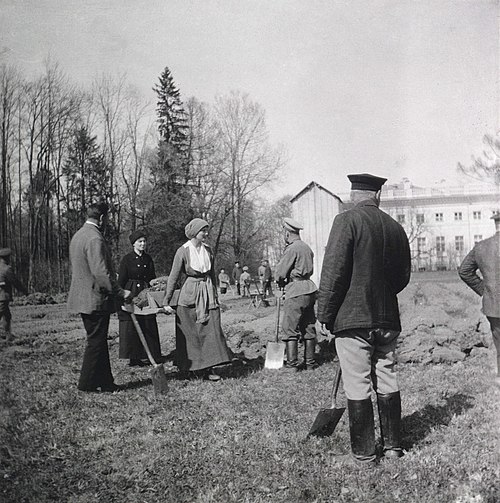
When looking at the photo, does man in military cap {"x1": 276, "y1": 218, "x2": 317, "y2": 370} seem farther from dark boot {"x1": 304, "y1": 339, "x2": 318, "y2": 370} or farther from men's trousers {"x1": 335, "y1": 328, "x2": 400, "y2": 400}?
men's trousers {"x1": 335, "y1": 328, "x2": 400, "y2": 400}

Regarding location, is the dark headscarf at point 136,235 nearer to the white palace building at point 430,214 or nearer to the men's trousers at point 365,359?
the white palace building at point 430,214

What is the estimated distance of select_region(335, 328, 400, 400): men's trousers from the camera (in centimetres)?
342

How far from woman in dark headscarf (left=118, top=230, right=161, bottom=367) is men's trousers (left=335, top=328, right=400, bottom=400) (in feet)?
12.1

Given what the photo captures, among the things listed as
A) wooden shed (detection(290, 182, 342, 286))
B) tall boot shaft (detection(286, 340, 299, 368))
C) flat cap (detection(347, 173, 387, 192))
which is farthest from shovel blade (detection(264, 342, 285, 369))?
flat cap (detection(347, 173, 387, 192))

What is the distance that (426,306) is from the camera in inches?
380

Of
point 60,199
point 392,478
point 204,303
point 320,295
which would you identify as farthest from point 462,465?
point 60,199

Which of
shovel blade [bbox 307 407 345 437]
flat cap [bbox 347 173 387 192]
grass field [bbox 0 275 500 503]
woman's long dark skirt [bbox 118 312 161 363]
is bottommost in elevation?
grass field [bbox 0 275 500 503]

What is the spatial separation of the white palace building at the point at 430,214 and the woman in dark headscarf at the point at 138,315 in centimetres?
205

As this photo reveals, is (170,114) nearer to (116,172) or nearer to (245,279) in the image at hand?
(116,172)

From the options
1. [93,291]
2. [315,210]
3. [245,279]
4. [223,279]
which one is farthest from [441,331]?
→ [223,279]

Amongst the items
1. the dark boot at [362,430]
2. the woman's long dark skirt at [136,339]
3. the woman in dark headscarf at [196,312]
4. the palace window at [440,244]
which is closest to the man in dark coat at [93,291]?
the woman in dark headscarf at [196,312]

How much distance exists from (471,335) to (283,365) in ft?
8.45

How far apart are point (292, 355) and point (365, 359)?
3.08 meters

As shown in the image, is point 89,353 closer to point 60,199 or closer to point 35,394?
point 35,394
